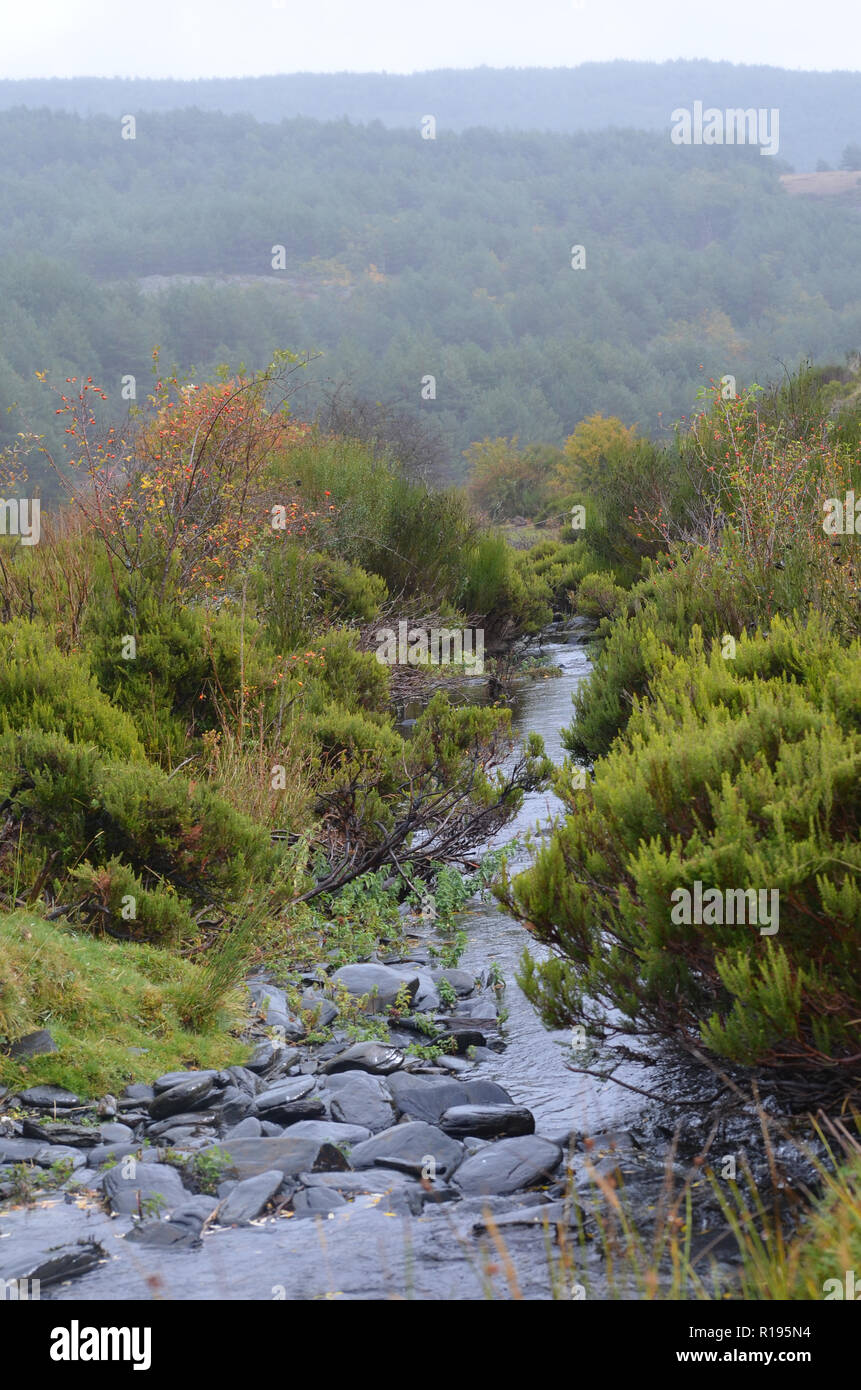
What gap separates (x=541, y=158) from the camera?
129 meters

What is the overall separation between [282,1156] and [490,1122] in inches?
29.7

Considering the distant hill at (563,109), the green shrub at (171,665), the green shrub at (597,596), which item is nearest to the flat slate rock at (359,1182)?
the green shrub at (171,665)

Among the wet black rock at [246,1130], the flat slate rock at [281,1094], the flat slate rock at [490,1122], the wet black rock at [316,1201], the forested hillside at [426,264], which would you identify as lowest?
the flat slate rock at [281,1094]

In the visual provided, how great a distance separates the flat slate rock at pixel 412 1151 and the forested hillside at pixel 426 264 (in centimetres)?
4279

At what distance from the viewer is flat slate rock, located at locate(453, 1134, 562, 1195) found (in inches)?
142

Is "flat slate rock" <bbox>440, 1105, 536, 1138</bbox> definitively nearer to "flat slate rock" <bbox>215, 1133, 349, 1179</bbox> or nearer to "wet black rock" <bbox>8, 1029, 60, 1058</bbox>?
"flat slate rock" <bbox>215, 1133, 349, 1179</bbox>

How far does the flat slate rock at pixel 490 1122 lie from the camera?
408 cm

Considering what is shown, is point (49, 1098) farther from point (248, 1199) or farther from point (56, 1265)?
point (56, 1265)

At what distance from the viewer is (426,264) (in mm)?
99188

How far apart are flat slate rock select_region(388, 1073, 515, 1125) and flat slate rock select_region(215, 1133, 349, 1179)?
0.53 metres

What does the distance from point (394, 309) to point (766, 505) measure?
3283 inches

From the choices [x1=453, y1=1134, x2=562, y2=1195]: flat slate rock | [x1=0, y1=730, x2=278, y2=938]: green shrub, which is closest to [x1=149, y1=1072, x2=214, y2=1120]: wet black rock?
[x1=453, y1=1134, x2=562, y2=1195]: flat slate rock

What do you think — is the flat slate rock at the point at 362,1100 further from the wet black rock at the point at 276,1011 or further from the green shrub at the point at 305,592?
the green shrub at the point at 305,592

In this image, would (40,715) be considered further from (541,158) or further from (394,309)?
(541,158)
